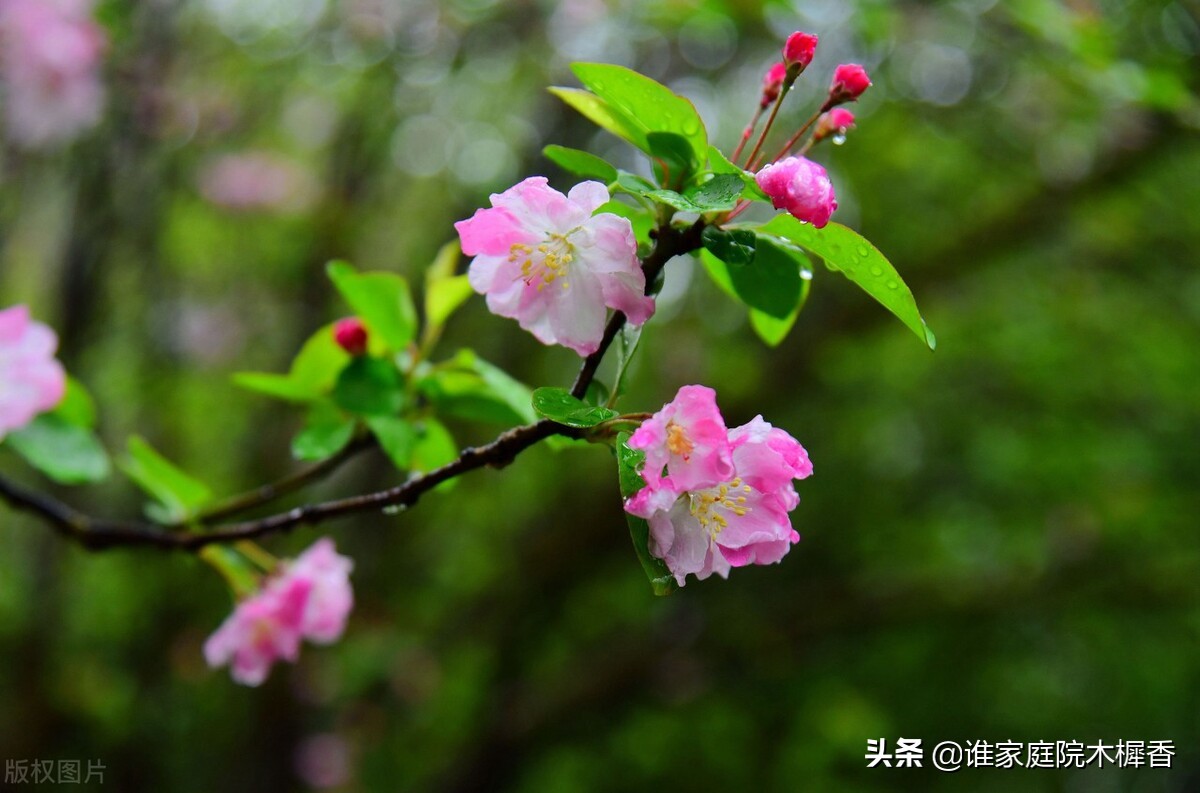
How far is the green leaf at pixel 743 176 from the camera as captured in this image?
68 centimetres

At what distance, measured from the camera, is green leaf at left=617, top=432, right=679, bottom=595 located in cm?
65

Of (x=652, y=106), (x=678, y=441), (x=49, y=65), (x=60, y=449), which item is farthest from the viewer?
(x=49, y=65)

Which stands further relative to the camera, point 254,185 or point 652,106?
point 254,185

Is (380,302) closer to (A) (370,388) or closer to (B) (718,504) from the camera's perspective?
(A) (370,388)

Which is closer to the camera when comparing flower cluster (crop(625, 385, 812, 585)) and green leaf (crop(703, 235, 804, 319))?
flower cluster (crop(625, 385, 812, 585))

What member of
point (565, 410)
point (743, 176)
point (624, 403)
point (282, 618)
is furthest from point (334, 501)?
point (624, 403)

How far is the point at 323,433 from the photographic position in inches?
40.3

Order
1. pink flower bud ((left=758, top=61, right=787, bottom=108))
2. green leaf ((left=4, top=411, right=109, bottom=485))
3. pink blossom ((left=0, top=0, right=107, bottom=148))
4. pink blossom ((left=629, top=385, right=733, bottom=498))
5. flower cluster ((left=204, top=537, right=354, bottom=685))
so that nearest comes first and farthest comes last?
pink blossom ((left=629, top=385, right=733, bottom=498))
pink flower bud ((left=758, top=61, right=787, bottom=108))
green leaf ((left=4, top=411, right=109, bottom=485))
flower cluster ((left=204, top=537, right=354, bottom=685))
pink blossom ((left=0, top=0, right=107, bottom=148))

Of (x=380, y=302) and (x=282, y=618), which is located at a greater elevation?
(x=380, y=302)

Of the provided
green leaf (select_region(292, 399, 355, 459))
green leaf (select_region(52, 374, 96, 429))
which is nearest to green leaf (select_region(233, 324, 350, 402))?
green leaf (select_region(292, 399, 355, 459))

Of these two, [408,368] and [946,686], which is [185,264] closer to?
[408,368]

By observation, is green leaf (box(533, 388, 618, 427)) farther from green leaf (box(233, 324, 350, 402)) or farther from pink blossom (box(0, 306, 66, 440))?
pink blossom (box(0, 306, 66, 440))

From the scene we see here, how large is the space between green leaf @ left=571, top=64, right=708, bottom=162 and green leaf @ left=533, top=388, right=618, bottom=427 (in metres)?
0.23

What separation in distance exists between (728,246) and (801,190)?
7cm
